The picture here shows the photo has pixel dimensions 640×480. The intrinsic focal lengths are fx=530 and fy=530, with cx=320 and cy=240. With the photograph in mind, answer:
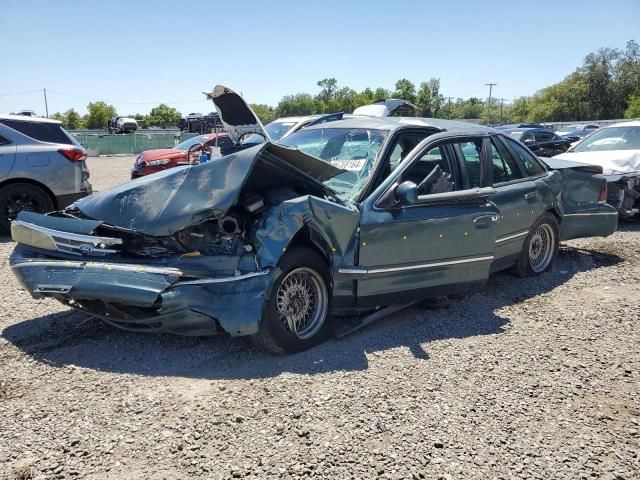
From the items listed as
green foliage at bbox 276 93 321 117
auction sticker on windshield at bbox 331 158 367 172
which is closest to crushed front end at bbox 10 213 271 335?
auction sticker on windshield at bbox 331 158 367 172

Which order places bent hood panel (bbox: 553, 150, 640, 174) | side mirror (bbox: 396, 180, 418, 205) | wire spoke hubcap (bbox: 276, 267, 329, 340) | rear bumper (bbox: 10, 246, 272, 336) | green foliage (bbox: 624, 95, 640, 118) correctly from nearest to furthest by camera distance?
rear bumper (bbox: 10, 246, 272, 336) < wire spoke hubcap (bbox: 276, 267, 329, 340) < side mirror (bbox: 396, 180, 418, 205) < bent hood panel (bbox: 553, 150, 640, 174) < green foliage (bbox: 624, 95, 640, 118)

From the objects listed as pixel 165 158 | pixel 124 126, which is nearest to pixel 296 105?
pixel 124 126

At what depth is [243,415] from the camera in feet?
9.97

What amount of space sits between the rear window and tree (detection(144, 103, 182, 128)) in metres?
84.2

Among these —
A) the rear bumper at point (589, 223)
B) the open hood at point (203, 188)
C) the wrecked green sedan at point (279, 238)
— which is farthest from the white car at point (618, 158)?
the open hood at point (203, 188)

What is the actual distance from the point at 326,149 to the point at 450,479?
3.21 meters

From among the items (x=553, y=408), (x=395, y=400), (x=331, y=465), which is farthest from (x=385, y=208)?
(x=331, y=465)

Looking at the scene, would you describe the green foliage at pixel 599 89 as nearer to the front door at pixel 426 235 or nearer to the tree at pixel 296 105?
the tree at pixel 296 105

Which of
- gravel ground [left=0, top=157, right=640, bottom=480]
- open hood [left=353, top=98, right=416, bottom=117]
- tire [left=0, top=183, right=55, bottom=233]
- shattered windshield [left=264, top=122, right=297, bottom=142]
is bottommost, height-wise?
gravel ground [left=0, top=157, right=640, bottom=480]

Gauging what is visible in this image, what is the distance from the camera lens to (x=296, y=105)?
85.4m

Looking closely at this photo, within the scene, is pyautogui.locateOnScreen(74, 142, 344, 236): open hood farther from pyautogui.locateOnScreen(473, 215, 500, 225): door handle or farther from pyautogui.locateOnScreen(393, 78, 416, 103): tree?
pyautogui.locateOnScreen(393, 78, 416, 103): tree

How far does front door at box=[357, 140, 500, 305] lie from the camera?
4168mm

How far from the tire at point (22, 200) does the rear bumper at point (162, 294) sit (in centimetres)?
470

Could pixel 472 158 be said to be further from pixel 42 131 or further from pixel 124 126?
pixel 124 126
